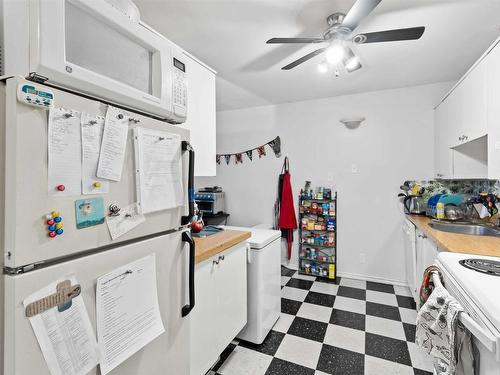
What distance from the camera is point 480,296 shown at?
2.73 feet

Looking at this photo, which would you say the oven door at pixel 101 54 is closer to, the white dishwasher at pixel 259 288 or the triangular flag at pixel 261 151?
the white dishwasher at pixel 259 288

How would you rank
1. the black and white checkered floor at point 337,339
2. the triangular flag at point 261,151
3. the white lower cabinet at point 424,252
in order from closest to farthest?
the black and white checkered floor at point 337,339, the white lower cabinet at point 424,252, the triangular flag at point 261,151

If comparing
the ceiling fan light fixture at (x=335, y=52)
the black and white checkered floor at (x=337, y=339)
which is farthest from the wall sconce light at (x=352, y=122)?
the black and white checkered floor at (x=337, y=339)

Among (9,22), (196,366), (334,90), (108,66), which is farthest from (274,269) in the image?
(334,90)

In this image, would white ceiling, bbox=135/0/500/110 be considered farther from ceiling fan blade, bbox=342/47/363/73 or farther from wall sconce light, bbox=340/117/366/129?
wall sconce light, bbox=340/117/366/129

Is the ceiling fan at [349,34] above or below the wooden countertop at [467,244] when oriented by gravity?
above

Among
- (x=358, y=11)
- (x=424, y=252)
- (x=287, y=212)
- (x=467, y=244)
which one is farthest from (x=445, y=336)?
(x=287, y=212)

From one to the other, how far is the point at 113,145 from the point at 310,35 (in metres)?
1.73

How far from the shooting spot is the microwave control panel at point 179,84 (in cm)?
102

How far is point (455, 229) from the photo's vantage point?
2252mm

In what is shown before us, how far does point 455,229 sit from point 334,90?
76.2 inches

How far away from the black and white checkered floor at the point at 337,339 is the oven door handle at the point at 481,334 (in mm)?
1123

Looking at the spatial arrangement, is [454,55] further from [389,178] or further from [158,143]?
[158,143]

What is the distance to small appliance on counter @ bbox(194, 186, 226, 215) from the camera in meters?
3.74
